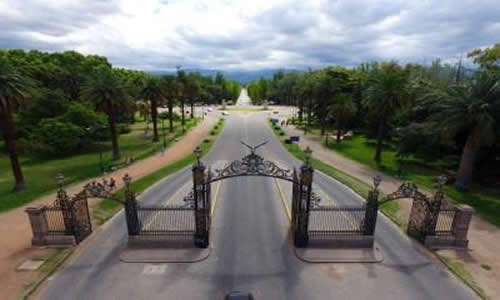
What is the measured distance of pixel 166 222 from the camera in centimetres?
1605

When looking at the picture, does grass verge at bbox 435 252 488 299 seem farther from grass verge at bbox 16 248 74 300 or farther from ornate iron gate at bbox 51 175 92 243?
ornate iron gate at bbox 51 175 92 243

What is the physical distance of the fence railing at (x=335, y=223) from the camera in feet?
45.7

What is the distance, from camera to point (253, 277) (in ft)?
37.3

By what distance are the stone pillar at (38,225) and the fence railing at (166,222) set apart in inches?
182

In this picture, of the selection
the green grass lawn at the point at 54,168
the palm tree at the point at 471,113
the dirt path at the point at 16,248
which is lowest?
the green grass lawn at the point at 54,168

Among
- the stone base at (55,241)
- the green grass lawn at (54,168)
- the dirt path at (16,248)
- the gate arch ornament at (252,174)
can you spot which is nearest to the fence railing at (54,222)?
the stone base at (55,241)

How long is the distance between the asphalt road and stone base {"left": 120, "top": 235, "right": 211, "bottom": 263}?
34 centimetres

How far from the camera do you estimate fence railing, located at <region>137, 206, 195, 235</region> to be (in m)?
13.9

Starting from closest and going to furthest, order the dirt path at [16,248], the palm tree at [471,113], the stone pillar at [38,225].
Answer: the dirt path at [16,248] → the stone pillar at [38,225] → the palm tree at [471,113]

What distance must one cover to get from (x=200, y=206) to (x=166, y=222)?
13.8ft

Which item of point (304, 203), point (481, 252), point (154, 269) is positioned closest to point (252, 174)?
point (304, 203)

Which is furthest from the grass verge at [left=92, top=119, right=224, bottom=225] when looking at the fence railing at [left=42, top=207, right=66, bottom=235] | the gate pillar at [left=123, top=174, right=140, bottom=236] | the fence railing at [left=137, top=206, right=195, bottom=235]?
the fence railing at [left=137, top=206, right=195, bottom=235]

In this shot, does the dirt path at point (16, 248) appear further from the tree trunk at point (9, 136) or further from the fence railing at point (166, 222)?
the fence railing at point (166, 222)

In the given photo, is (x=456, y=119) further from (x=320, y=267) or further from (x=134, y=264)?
(x=134, y=264)
